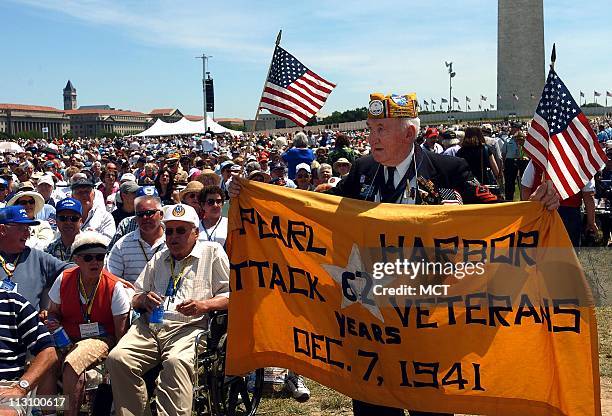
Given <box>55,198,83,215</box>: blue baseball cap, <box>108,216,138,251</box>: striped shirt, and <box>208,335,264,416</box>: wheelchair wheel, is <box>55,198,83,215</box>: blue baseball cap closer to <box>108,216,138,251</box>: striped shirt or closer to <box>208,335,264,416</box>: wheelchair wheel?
<box>108,216,138,251</box>: striped shirt

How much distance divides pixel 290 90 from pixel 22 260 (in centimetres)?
246

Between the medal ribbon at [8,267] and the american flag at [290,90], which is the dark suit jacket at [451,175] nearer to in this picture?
the american flag at [290,90]

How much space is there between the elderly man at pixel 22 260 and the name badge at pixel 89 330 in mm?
467

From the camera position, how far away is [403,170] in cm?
414

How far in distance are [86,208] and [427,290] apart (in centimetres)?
571

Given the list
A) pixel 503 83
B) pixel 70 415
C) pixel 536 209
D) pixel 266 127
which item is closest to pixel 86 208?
pixel 70 415

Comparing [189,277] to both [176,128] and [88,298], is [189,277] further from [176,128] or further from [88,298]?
[176,128]

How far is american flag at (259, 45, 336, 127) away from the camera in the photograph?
19.4ft

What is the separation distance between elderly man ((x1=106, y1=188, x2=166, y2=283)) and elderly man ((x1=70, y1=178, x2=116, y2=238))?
182 cm

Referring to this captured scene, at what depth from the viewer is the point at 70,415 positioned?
17.0 feet

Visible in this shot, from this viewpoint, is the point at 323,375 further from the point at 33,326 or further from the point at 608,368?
the point at 608,368

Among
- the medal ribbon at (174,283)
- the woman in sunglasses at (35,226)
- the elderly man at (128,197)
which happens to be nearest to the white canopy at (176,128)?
the elderly man at (128,197)

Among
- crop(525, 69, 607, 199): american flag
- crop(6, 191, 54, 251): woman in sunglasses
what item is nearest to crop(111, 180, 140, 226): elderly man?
crop(6, 191, 54, 251): woman in sunglasses

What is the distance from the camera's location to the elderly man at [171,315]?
201 inches
